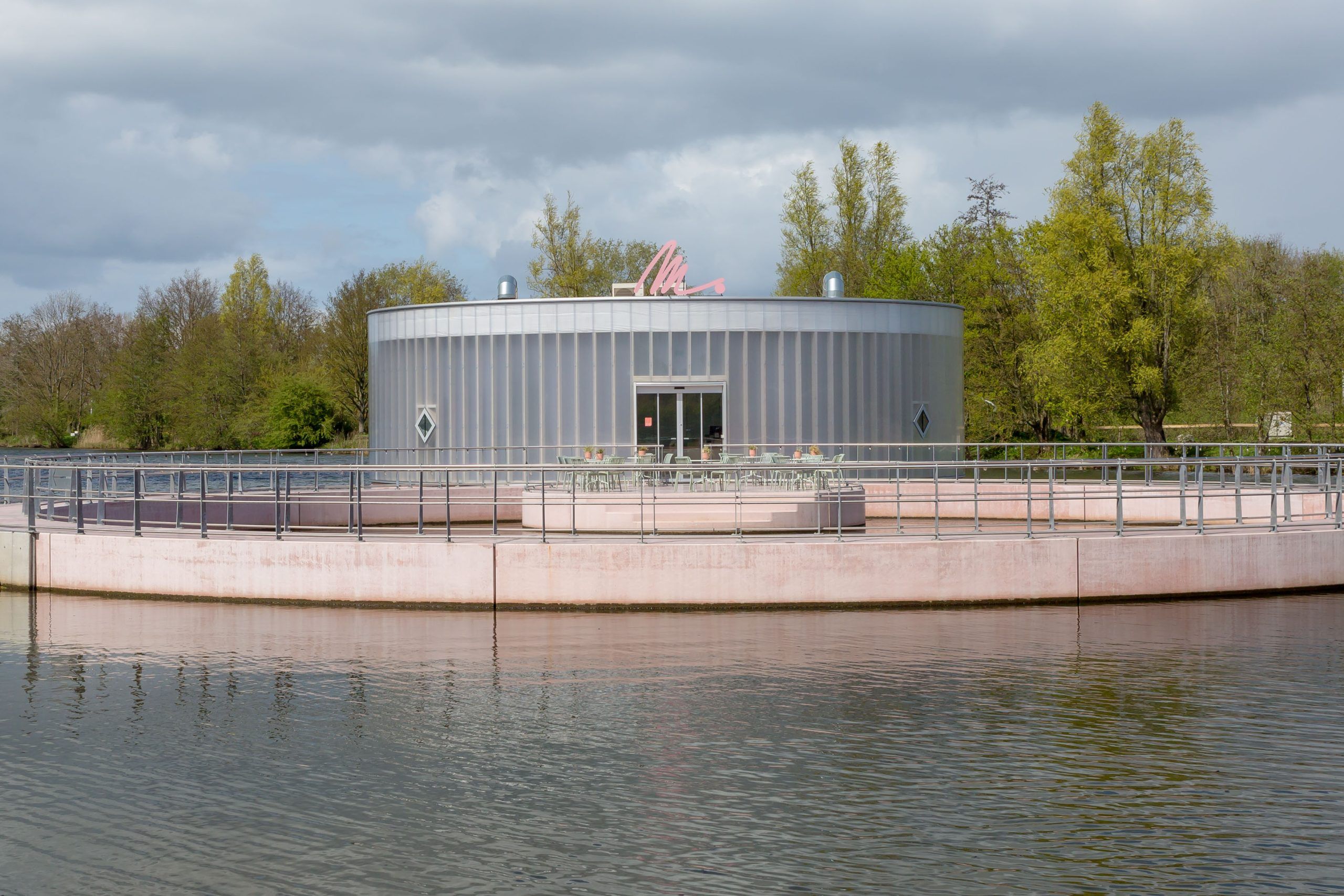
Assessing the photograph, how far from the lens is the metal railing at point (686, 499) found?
1883 cm

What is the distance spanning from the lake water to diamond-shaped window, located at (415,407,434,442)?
17.8 metres

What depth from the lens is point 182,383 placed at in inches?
2808

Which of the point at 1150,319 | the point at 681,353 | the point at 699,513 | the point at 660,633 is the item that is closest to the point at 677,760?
the point at 660,633

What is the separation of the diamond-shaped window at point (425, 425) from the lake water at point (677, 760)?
17.8m

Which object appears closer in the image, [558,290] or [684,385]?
[684,385]

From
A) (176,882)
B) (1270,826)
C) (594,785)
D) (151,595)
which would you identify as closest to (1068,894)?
(1270,826)

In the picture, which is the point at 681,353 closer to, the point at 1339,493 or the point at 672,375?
the point at 672,375

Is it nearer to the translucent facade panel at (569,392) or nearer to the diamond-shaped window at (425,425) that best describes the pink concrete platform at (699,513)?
the translucent facade panel at (569,392)

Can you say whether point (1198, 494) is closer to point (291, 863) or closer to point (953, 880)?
point (953, 880)

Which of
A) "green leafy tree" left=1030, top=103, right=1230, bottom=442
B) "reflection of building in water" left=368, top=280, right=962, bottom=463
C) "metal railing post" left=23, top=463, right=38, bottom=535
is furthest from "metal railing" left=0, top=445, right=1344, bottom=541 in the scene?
"green leafy tree" left=1030, top=103, right=1230, bottom=442

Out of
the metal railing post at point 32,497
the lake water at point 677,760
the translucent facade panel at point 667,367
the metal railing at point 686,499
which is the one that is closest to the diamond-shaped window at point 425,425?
the translucent facade panel at point 667,367

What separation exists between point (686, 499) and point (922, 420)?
39.5 feet

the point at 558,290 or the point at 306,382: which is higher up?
the point at 558,290

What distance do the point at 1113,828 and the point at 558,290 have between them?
2552 inches
